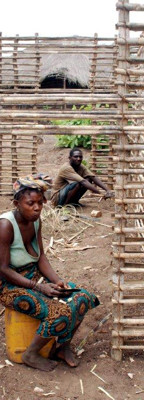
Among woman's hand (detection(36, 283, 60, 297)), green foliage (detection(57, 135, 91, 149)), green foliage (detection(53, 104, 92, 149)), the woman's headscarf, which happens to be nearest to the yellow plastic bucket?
woman's hand (detection(36, 283, 60, 297))

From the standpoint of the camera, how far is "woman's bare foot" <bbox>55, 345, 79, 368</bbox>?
11.1ft

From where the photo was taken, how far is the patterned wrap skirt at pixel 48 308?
318cm

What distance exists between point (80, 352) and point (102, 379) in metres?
0.35

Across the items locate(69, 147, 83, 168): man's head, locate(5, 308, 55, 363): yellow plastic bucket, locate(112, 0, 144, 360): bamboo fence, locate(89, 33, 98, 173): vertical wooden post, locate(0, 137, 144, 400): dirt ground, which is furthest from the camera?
locate(89, 33, 98, 173): vertical wooden post

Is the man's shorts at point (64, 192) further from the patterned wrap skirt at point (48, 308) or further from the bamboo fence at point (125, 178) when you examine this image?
the patterned wrap skirt at point (48, 308)

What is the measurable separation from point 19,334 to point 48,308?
Answer: 0.34 m

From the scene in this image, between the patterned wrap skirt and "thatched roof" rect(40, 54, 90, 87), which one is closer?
the patterned wrap skirt

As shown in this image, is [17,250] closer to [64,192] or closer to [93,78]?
[64,192]

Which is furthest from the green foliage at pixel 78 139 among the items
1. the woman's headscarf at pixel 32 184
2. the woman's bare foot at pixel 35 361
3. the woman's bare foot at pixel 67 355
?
the woman's bare foot at pixel 35 361

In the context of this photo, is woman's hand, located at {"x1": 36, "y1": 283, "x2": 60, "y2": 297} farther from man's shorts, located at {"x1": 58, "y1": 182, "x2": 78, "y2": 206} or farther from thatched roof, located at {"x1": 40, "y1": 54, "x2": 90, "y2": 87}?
thatched roof, located at {"x1": 40, "y1": 54, "x2": 90, "y2": 87}

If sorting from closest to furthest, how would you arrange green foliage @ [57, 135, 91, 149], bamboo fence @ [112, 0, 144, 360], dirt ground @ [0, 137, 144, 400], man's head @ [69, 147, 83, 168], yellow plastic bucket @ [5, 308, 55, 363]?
bamboo fence @ [112, 0, 144, 360]
dirt ground @ [0, 137, 144, 400]
yellow plastic bucket @ [5, 308, 55, 363]
man's head @ [69, 147, 83, 168]
green foliage @ [57, 135, 91, 149]

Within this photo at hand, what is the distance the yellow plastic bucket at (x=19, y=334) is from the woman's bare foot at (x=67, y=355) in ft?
0.28

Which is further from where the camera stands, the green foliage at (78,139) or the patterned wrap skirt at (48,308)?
the green foliage at (78,139)

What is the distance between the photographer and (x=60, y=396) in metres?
3.09
